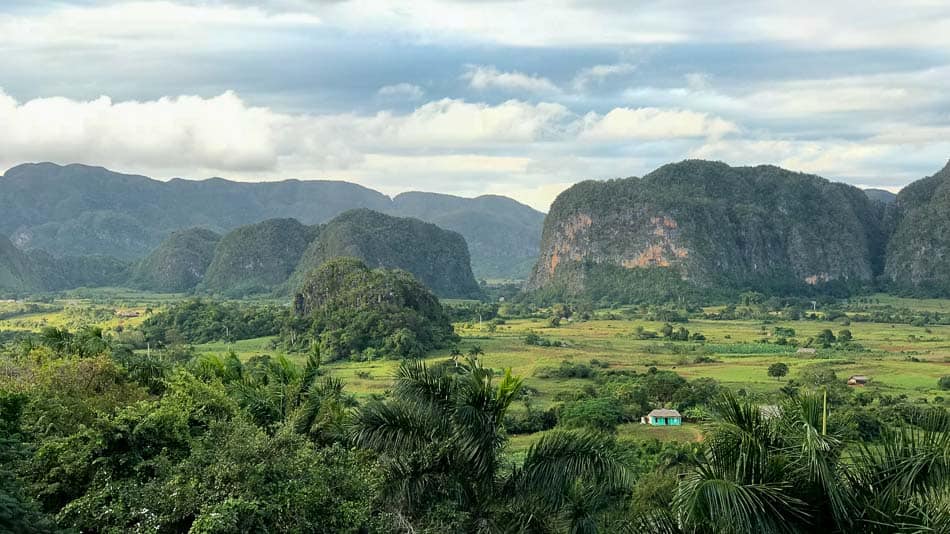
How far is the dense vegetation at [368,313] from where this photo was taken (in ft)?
186

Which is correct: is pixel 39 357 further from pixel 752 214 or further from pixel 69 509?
pixel 752 214

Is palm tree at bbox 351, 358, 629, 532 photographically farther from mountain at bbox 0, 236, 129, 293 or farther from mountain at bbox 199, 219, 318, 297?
mountain at bbox 0, 236, 129, 293

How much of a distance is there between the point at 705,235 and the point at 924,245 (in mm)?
31049

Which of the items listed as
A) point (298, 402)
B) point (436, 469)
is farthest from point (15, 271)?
point (436, 469)

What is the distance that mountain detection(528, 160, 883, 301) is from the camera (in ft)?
392

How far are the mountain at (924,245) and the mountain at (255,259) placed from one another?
95558mm

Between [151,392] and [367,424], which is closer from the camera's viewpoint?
[367,424]

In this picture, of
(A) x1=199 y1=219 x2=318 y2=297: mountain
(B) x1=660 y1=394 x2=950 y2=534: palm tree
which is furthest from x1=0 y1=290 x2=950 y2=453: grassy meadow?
(A) x1=199 y1=219 x2=318 y2=297: mountain

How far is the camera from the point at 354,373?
47.5 meters

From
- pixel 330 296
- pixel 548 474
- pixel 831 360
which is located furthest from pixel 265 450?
pixel 330 296

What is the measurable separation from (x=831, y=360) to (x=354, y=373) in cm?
2908

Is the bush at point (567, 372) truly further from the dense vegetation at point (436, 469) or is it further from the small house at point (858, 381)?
the dense vegetation at point (436, 469)

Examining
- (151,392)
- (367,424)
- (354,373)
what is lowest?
(354,373)

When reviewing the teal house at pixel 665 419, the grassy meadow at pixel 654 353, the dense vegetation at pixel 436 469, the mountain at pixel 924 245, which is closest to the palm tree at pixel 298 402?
the dense vegetation at pixel 436 469
